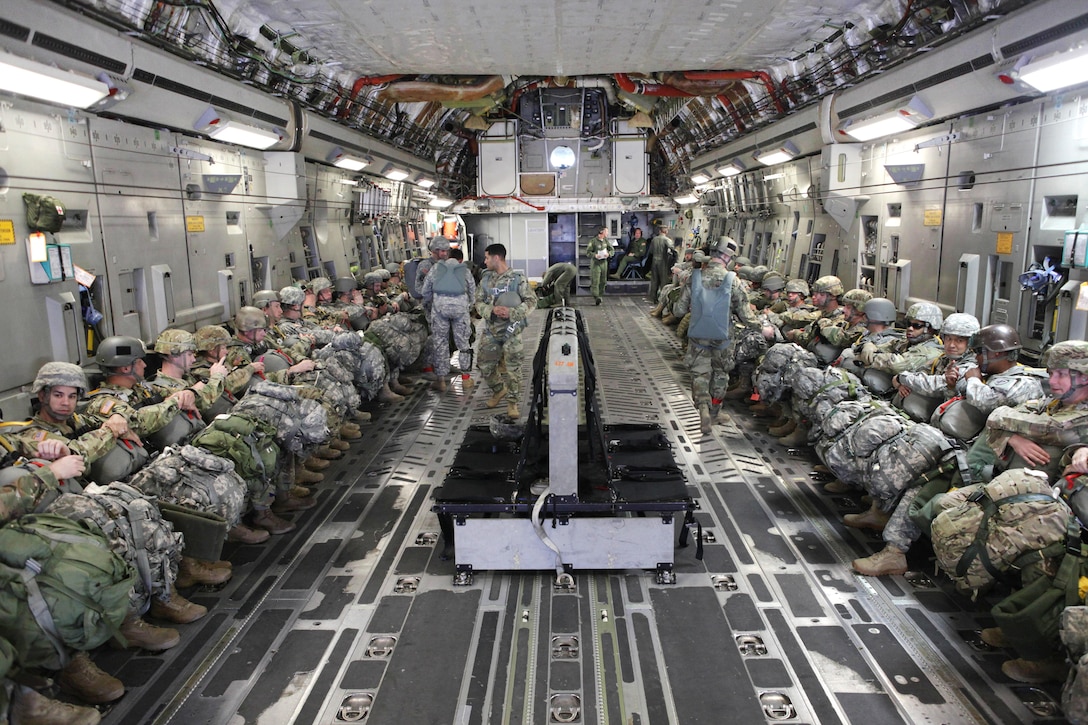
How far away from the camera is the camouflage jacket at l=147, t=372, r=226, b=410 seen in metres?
5.16

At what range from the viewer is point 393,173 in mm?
Answer: 14047

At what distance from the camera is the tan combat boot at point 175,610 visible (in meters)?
4.07

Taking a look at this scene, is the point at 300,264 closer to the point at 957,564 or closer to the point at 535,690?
the point at 535,690

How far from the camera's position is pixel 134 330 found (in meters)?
6.21

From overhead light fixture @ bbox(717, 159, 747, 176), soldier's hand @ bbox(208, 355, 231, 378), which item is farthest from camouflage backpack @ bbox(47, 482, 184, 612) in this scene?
overhead light fixture @ bbox(717, 159, 747, 176)

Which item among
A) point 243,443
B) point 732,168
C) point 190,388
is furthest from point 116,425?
point 732,168

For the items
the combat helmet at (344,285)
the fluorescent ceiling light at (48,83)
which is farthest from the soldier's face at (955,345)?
the combat helmet at (344,285)

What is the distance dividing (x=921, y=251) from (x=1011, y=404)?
3282 millimetres

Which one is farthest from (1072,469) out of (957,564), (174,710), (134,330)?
(134,330)

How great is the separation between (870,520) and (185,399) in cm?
477

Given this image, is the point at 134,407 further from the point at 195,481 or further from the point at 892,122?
the point at 892,122

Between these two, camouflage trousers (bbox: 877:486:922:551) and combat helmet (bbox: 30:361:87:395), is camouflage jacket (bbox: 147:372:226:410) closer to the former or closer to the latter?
combat helmet (bbox: 30:361:87:395)

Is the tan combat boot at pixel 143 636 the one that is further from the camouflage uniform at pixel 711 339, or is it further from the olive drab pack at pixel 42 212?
the camouflage uniform at pixel 711 339

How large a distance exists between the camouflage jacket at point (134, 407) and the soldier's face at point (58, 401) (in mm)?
330
